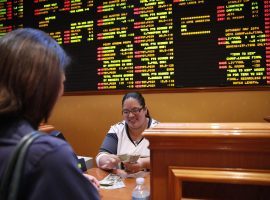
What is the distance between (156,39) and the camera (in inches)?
111

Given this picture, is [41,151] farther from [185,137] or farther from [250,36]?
[250,36]

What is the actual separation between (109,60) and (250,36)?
4.58ft

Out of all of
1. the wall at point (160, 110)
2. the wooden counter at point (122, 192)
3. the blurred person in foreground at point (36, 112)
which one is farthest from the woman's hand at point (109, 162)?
the blurred person in foreground at point (36, 112)

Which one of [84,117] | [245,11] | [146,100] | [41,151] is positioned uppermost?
[245,11]

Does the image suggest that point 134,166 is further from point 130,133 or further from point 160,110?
point 160,110

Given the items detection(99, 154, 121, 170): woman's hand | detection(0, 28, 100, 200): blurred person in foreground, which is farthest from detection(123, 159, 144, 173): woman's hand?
detection(0, 28, 100, 200): blurred person in foreground

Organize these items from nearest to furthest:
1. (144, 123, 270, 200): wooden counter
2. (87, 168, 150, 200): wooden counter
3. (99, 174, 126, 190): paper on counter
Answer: (144, 123, 270, 200): wooden counter
(87, 168, 150, 200): wooden counter
(99, 174, 126, 190): paper on counter

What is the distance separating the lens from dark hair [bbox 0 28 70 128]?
0.68 meters

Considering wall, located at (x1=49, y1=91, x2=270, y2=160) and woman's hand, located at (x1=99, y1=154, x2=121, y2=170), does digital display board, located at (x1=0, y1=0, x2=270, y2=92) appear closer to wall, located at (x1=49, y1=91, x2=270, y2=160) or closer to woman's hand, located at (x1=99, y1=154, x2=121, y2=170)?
wall, located at (x1=49, y1=91, x2=270, y2=160)

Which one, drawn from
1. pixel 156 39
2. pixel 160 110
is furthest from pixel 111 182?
pixel 156 39

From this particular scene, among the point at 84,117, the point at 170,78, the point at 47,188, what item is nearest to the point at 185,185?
the point at 47,188

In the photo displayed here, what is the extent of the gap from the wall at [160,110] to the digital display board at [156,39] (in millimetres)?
114

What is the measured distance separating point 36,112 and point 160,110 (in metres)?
2.25

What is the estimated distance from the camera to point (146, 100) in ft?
9.60
